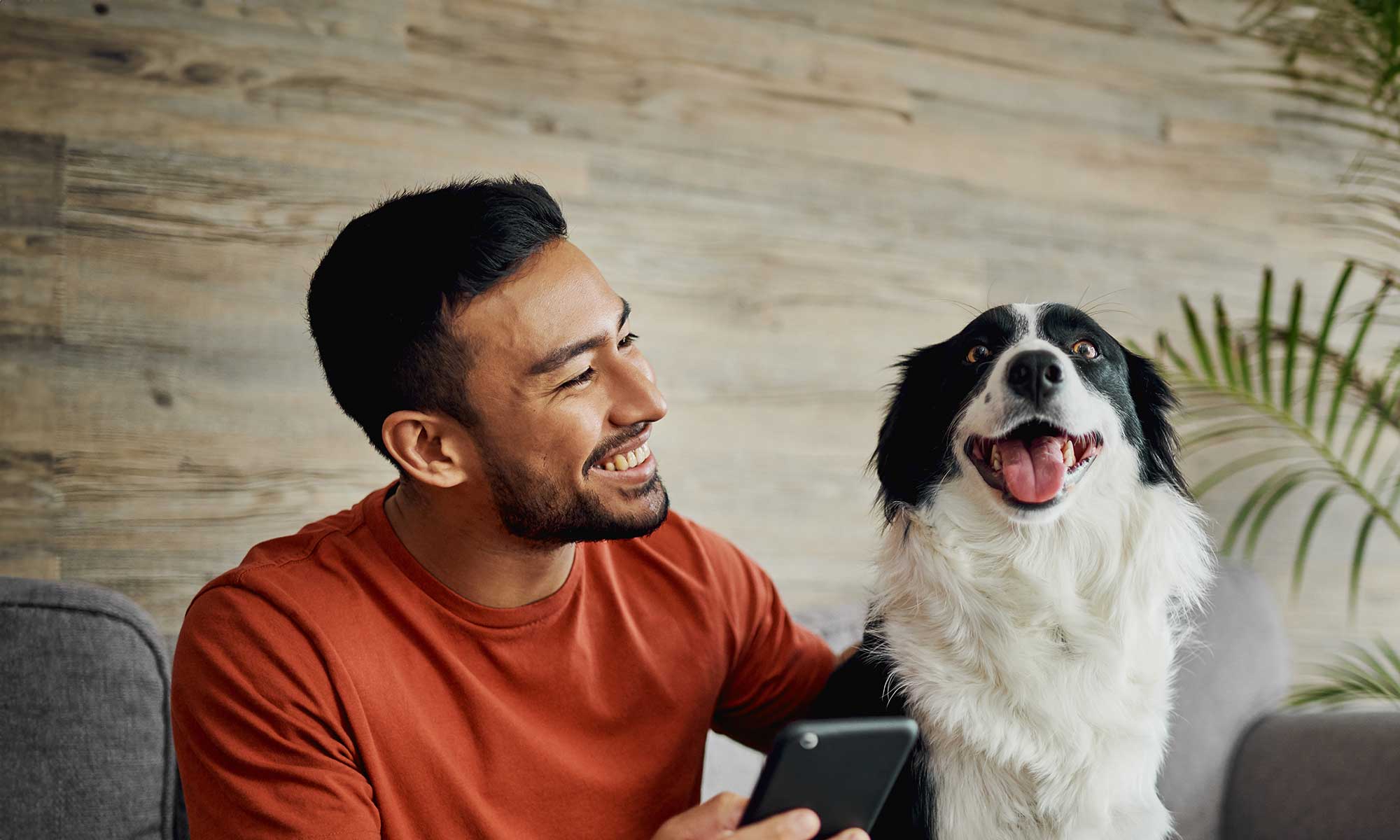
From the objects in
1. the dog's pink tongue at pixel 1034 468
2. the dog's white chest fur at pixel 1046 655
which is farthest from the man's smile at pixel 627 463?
the dog's pink tongue at pixel 1034 468

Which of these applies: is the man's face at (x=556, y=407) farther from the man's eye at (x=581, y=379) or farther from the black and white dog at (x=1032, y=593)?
the black and white dog at (x=1032, y=593)

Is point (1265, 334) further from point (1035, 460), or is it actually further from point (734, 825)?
point (734, 825)

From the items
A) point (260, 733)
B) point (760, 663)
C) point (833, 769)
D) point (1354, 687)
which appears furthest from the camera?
point (1354, 687)

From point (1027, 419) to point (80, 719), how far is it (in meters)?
1.29

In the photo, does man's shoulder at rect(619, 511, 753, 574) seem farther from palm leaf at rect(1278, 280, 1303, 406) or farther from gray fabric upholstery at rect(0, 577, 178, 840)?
palm leaf at rect(1278, 280, 1303, 406)

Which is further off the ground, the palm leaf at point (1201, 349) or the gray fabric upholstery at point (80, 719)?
the palm leaf at point (1201, 349)

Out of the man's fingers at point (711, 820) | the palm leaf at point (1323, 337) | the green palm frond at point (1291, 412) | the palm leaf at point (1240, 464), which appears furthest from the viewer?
the palm leaf at point (1240, 464)

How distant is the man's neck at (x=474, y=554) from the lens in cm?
132

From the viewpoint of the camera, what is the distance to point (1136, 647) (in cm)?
121

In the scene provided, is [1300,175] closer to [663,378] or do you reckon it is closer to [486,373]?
[663,378]

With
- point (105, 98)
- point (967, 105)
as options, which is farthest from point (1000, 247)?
point (105, 98)

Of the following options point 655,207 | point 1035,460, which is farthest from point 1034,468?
point 655,207

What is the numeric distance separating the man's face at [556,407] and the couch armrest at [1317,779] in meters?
1.32

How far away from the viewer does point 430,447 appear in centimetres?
133
